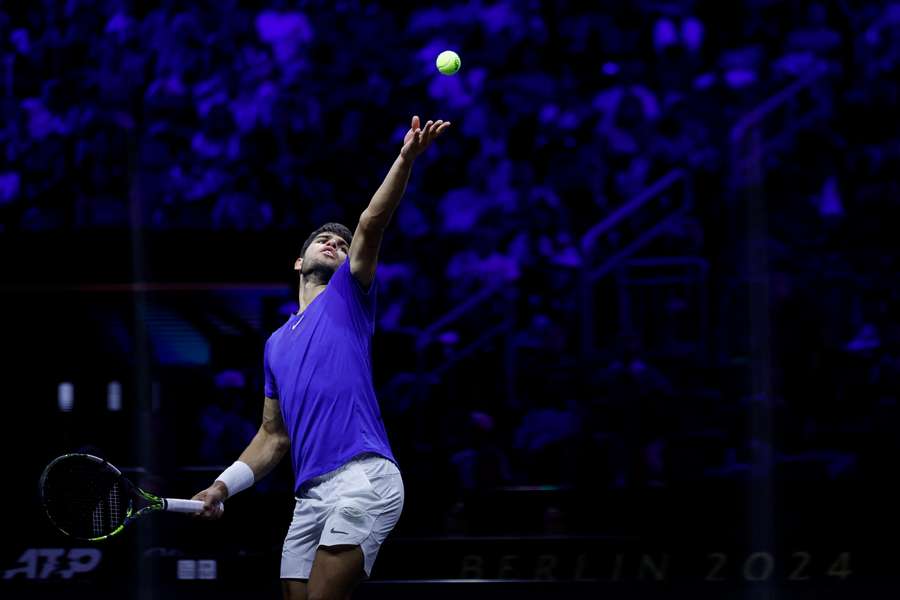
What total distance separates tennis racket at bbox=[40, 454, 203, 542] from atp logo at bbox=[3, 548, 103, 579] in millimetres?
2533

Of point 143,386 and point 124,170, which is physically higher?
point 124,170

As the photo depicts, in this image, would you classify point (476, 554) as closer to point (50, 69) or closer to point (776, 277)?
point (776, 277)

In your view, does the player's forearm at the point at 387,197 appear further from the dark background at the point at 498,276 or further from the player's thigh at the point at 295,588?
the dark background at the point at 498,276

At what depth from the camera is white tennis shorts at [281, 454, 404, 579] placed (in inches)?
128

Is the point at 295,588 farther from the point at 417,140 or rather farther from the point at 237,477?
the point at 417,140

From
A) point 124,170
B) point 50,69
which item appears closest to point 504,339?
point 124,170

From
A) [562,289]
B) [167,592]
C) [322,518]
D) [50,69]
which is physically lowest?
[167,592]

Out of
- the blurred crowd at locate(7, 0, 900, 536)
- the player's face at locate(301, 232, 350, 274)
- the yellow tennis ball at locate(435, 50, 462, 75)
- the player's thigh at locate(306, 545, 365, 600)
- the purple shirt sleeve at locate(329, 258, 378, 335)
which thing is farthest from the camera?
the blurred crowd at locate(7, 0, 900, 536)

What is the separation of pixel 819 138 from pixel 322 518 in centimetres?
630

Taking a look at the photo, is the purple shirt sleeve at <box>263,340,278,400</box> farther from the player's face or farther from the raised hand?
the raised hand

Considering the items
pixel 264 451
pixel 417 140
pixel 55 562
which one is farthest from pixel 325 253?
pixel 55 562

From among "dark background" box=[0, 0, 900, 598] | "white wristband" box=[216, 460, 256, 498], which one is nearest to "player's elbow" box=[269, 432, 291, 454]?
"white wristband" box=[216, 460, 256, 498]

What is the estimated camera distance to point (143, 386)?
527 centimetres

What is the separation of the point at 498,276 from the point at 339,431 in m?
5.07
